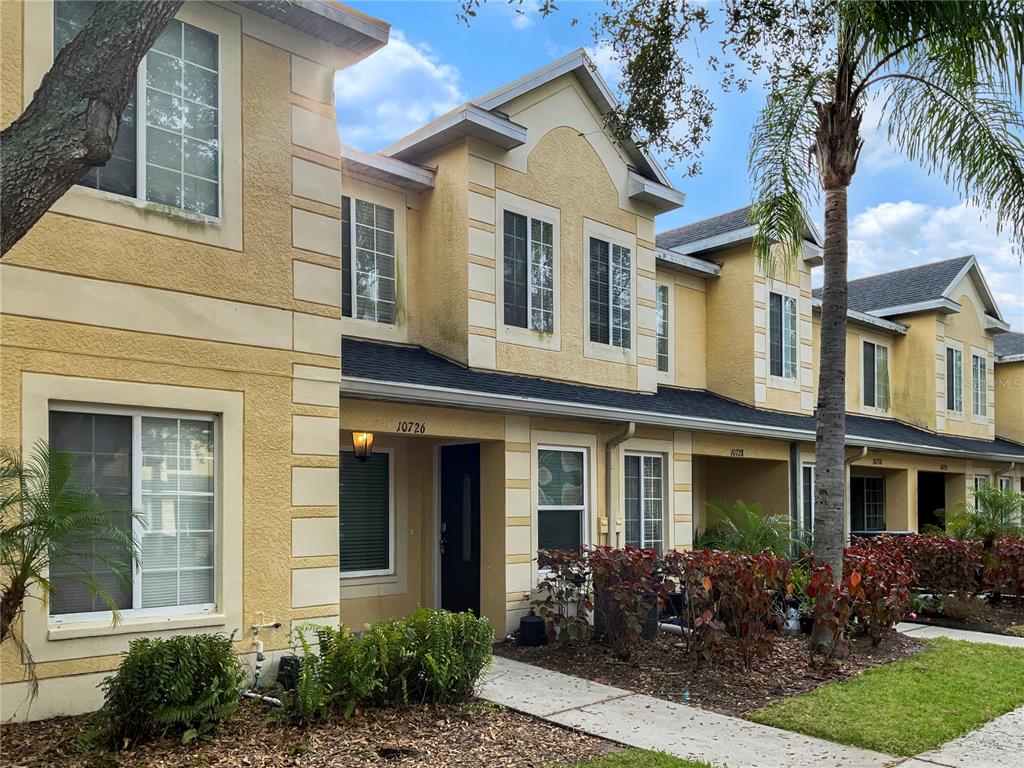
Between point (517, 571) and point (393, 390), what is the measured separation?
312 centimetres

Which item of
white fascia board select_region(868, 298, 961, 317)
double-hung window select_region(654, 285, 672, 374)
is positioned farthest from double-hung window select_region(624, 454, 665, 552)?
white fascia board select_region(868, 298, 961, 317)

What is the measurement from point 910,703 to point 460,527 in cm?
561

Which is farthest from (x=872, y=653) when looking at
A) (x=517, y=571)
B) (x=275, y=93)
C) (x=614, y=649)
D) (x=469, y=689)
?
(x=275, y=93)

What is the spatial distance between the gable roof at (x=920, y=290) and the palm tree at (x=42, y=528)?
18040 millimetres

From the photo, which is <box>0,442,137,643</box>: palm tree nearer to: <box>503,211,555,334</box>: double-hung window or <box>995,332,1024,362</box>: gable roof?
<box>503,211,555,334</box>: double-hung window

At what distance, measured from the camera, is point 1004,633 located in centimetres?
1209

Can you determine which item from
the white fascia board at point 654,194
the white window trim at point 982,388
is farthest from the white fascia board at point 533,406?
the white window trim at point 982,388

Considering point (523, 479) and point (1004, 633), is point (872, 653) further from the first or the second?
point (523, 479)

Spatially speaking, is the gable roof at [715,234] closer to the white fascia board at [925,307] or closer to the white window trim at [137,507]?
the white fascia board at [925,307]

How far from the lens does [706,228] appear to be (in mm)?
17562

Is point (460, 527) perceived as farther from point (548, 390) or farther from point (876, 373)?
point (876, 373)

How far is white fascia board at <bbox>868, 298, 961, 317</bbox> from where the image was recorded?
2152cm

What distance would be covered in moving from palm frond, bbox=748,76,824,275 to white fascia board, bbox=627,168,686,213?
2291 mm

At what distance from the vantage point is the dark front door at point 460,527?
11.1 meters
